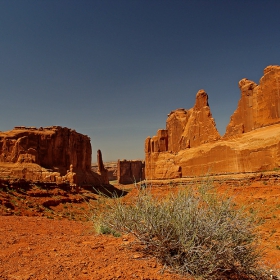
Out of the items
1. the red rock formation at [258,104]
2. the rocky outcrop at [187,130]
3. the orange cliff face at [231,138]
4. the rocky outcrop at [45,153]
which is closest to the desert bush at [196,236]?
the orange cliff face at [231,138]

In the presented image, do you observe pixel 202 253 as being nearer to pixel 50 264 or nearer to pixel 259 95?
pixel 50 264

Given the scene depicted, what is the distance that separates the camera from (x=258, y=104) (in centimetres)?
2445

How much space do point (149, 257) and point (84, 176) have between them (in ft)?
202

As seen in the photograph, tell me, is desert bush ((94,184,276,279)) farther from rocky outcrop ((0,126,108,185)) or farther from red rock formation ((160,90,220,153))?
rocky outcrop ((0,126,108,185))

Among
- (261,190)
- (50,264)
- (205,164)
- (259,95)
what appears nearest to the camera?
(50,264)

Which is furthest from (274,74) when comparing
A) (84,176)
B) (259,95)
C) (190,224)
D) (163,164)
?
(84,176)

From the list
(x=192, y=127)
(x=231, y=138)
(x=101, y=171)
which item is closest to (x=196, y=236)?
(x=231, y=138)

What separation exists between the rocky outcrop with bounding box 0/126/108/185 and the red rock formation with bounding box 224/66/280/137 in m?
31.8

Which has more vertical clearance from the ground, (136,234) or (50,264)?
(136,234)

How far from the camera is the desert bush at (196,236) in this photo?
4.54 meters

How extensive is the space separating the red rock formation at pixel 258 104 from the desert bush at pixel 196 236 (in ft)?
67.0

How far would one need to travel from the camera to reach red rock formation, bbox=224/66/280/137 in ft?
74.6

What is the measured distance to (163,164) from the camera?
36000 millimetres

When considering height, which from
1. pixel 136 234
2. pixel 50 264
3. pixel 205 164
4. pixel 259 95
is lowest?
pixel 50 264
